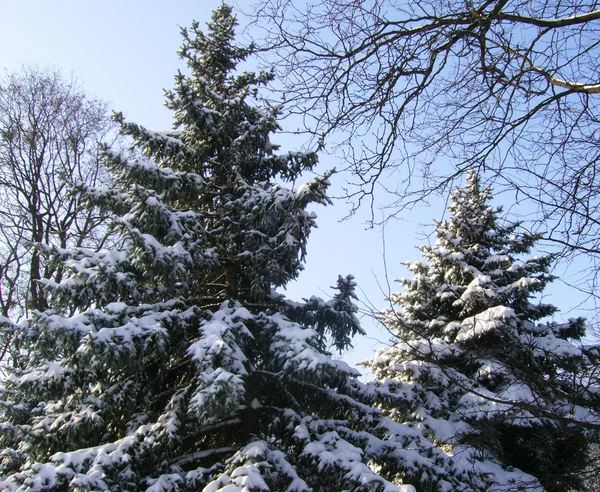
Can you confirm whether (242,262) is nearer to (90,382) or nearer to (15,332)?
(90,382)

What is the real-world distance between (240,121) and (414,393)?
5.72 meters

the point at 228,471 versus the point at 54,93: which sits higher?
the point at 54,93

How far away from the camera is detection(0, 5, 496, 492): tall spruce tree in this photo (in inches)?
195

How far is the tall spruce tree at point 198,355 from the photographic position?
4.96 metres

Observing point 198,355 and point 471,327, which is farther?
point 471,327

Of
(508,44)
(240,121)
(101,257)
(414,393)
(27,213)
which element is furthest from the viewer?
(27,213)

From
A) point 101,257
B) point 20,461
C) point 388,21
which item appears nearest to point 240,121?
point 101,257

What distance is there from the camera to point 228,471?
4.98 metres

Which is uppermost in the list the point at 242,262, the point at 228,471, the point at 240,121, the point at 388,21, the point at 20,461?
the point at 240,121

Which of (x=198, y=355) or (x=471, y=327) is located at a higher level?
(x=471, y=327)

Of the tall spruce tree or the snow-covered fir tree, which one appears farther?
the snow-covered fir tree

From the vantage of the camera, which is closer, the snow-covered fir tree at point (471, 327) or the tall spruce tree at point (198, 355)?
the tall spruce tree at point (198, 355)

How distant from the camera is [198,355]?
501 centimetres

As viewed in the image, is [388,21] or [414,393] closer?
[388,21]
